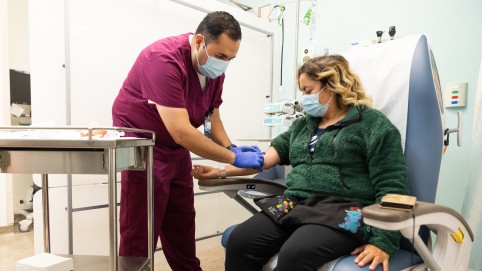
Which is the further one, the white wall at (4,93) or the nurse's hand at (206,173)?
the white wall at (4,93)

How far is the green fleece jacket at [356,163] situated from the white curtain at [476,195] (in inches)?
23.8

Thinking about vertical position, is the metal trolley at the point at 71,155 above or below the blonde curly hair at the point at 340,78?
below

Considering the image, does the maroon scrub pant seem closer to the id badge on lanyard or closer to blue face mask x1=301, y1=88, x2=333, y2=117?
the id badge on lanyard

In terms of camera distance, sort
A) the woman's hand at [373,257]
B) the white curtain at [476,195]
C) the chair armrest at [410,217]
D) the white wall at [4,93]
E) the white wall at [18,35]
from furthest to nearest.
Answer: the white wall at [18,35] < the white wall at [4,93] < the white curtain at [476,195] < the woman's hand at [373,257] < the chair armrest at [410,217]

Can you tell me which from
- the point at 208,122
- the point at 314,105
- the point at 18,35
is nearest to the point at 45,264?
the point at 208,122

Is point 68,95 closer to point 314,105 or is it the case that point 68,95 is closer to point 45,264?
point 45,264

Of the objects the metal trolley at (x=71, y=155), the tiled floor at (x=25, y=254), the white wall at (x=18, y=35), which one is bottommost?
the tiled floor at (x=25, y=254)

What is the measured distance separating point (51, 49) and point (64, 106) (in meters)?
0.28

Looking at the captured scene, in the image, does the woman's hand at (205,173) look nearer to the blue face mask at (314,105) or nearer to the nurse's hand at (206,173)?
the nurse's hand at (206,173)

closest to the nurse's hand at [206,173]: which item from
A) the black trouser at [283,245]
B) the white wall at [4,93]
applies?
the black trouser at [283,245]

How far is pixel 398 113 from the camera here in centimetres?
117

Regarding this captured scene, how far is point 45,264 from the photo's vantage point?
1078 millimetres

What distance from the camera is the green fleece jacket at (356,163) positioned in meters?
1.02

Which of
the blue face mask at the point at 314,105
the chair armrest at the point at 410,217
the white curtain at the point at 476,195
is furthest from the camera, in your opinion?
the white curtain at the point at 476,195
